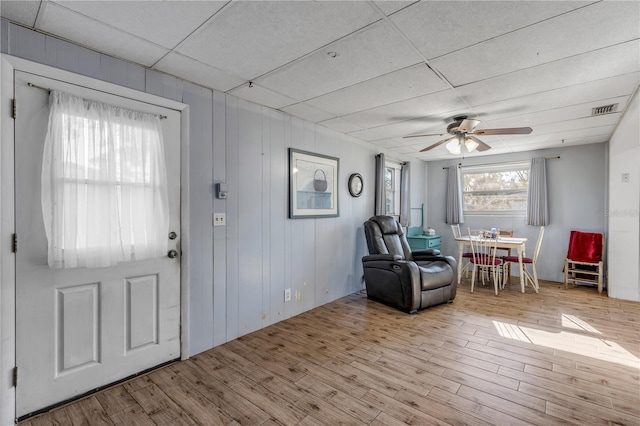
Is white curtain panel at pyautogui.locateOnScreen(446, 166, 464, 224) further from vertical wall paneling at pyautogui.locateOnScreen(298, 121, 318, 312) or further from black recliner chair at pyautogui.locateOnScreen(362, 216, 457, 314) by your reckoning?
vertical wall paneling at pyautogui.locateOnScreen(298, 121, 318, 312)

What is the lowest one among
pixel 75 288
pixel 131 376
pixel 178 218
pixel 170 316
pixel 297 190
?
pixel 131 376

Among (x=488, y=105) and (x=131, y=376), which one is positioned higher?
(x=488, y=105)

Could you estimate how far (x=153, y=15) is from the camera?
5.49ft

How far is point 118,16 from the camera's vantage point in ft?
5.53

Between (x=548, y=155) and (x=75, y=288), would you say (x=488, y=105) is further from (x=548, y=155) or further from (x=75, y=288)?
(x=75, y=288)

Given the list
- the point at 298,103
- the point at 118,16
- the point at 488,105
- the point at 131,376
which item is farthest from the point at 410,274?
the point at 118,16

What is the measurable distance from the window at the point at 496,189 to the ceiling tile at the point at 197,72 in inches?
199

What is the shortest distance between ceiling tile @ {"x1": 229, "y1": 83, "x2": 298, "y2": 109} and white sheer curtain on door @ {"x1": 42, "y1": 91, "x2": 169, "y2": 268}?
2.59 ft

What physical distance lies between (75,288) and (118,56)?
164 cm

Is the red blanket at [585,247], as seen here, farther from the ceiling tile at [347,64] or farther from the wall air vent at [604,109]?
the ceiling tile at [347,64]

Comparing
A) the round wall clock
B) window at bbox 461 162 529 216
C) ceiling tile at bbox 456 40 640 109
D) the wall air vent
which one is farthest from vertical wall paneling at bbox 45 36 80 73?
window at bbox 461 162 529 216

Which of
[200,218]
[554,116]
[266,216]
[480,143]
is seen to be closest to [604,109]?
[554,116]

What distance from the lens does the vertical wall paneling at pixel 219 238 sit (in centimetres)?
276

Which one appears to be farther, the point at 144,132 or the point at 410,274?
the point at 410,274
